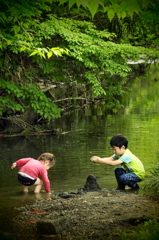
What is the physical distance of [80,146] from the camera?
13.8 metres

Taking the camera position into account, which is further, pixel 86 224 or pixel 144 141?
pixel 144 141

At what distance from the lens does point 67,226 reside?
4.90m

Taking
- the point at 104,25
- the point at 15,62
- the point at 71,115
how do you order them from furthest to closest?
the point at 71,115 < the point at 104,25 < the point at 15,62

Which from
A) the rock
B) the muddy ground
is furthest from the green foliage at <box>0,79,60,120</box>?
the rock

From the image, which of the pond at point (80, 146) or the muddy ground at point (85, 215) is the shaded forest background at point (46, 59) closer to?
the pond at point (80, 146)

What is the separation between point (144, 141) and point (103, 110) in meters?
10.6

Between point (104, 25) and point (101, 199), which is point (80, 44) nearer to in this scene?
point (104, 25)

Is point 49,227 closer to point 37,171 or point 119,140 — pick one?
point 37,171

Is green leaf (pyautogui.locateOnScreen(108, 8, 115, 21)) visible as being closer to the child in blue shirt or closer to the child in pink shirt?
the child in blue shirt

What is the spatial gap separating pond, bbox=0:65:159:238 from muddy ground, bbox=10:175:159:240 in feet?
1.25

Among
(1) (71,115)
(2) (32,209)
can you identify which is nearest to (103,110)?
(1) (71,115)

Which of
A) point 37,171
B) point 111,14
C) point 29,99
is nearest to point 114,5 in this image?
point 111,14

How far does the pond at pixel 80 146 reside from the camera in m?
8.27

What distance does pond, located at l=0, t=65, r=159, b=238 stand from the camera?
8.27 meters
